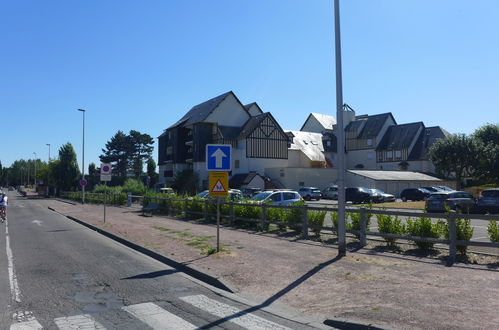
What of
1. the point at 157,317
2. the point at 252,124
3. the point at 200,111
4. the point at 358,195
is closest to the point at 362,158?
the point at 252,124

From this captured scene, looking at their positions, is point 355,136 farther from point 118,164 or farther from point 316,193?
point 118,164

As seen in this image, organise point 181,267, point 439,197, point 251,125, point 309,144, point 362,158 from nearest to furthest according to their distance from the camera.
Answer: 1. point 181,267
2. point 439,197
3. point 251,125
4. point 309,144
5. point 362,158

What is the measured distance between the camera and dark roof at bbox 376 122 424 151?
66.2m

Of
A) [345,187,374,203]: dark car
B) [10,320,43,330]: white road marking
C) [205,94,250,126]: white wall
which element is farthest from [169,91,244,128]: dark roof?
[10,320,43,330]: white road marking

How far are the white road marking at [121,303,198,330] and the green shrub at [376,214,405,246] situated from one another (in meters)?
7.44

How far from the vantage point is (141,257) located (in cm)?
1127

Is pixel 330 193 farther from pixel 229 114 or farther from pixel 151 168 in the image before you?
pixel 151 168

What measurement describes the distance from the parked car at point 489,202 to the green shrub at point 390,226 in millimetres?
15466

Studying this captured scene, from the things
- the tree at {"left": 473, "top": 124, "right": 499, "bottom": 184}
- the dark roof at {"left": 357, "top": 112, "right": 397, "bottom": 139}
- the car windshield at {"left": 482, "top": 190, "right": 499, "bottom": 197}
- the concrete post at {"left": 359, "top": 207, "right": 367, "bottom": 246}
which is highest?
the dark roof at {"left": 357, "top": 112, "right": 397, "bottom": 139}

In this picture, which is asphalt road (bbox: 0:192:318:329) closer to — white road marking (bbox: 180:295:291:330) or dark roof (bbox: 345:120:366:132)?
white road marking (bbox: 180:295:291:330)

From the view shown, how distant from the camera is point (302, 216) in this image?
1476cm

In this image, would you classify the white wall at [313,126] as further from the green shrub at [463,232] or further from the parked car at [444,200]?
the green shrub at [463,232]

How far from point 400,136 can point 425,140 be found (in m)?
4.03

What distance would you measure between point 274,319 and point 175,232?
10.6 metres
